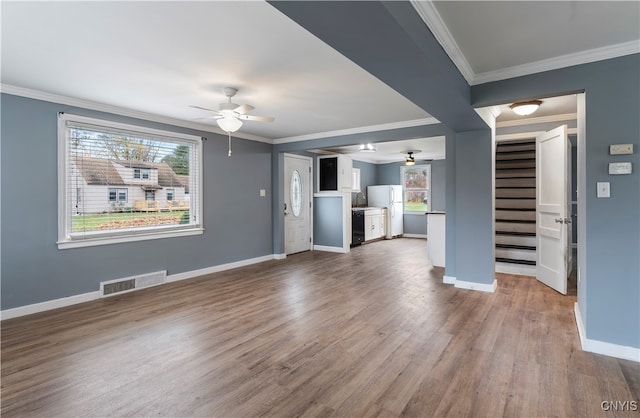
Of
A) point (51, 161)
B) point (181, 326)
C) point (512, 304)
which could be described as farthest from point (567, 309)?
point (51, 161)

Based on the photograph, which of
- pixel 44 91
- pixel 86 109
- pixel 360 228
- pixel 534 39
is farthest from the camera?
pixel 360 228

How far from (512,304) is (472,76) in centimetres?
253

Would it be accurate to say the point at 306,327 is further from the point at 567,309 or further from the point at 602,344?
the point at 567,309

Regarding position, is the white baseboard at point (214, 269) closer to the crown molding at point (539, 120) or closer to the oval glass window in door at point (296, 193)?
the oval glass window in door at point (296, 193)

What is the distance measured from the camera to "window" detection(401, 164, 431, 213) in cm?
934

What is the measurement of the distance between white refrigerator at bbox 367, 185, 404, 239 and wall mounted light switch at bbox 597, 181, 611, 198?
6.67 metres

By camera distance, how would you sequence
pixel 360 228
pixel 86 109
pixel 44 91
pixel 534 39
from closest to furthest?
pixel 534 39 < pixel 44 91 < pixel 86 109 < pixel 360 228

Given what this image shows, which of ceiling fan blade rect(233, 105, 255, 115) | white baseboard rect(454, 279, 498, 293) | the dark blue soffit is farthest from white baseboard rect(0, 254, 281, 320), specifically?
the dark blue soffit

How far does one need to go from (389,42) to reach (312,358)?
220 centimetres

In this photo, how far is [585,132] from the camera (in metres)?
2.63

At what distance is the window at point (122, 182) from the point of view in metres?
3.72

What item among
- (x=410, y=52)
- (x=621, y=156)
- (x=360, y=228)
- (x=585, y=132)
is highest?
(x=410, y=52)

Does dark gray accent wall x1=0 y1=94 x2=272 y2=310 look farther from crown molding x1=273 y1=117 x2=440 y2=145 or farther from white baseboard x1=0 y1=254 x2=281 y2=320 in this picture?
crown molding x1=273 y1=117 x2=440 y2=145

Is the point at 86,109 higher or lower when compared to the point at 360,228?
higher
